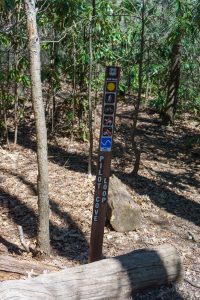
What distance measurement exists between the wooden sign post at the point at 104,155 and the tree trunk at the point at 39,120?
2.38ft

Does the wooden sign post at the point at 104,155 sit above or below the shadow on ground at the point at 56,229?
above

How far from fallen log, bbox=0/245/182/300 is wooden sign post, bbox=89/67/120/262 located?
54 centimetres

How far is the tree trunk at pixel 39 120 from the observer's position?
474 centimetres

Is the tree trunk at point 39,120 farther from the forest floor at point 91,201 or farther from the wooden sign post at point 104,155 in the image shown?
the wooden sign post at point 104,155

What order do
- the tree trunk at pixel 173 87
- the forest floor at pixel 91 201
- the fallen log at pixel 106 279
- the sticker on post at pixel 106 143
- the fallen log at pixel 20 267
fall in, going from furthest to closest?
1. the tree trunk at pixel 173 87
2. the forest floor at pixel 91 201
3. the sticker on post at pixel 106 143
4. the fallen log at pixel 20 267
5. the fallen log at pixel 106 279

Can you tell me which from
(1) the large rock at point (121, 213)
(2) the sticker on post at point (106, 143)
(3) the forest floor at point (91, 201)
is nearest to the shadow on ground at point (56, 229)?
(3) the forest floor at point (91, 201)

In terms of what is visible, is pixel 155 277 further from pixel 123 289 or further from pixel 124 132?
pixel 124 132

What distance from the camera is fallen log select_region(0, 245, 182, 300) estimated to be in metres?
3.71

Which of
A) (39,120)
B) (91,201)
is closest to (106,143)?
(39,120)

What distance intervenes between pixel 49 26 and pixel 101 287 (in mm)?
7817

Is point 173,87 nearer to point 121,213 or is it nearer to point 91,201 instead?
point 91,201

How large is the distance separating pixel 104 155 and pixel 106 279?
134 cm

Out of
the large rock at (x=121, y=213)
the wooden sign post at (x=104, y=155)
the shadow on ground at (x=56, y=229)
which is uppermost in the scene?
the wooden sign post at (x=104, y=155)

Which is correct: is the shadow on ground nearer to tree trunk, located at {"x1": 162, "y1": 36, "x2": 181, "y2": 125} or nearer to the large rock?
the large rock
